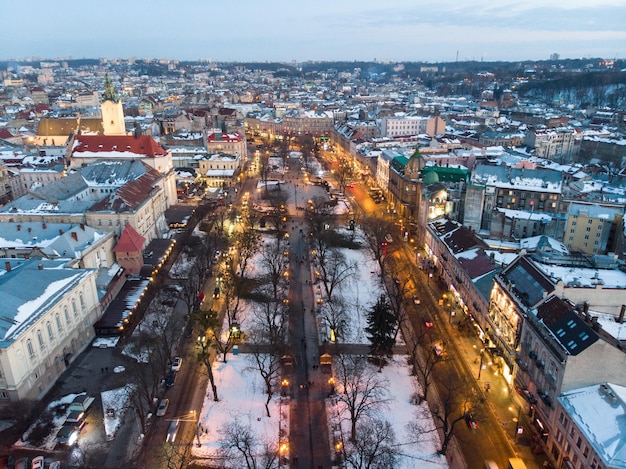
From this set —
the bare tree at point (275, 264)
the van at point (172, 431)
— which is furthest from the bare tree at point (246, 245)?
the van at point (172, 431)

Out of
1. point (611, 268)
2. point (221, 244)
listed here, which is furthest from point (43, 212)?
→ point (611, 268)

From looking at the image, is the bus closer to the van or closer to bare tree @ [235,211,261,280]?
the van

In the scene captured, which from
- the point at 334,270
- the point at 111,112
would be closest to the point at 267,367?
the point at 334,270

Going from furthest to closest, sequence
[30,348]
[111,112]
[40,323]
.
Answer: [111,112]
[40,323]
[30,348]

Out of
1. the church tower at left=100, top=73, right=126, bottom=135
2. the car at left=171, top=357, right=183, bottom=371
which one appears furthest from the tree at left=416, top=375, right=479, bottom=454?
the church tower at left=100, top=73, right=126, bottom=135

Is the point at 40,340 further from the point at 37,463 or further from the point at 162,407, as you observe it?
the point at 162,407

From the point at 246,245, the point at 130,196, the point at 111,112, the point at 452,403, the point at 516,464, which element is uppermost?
the point at 111,112
